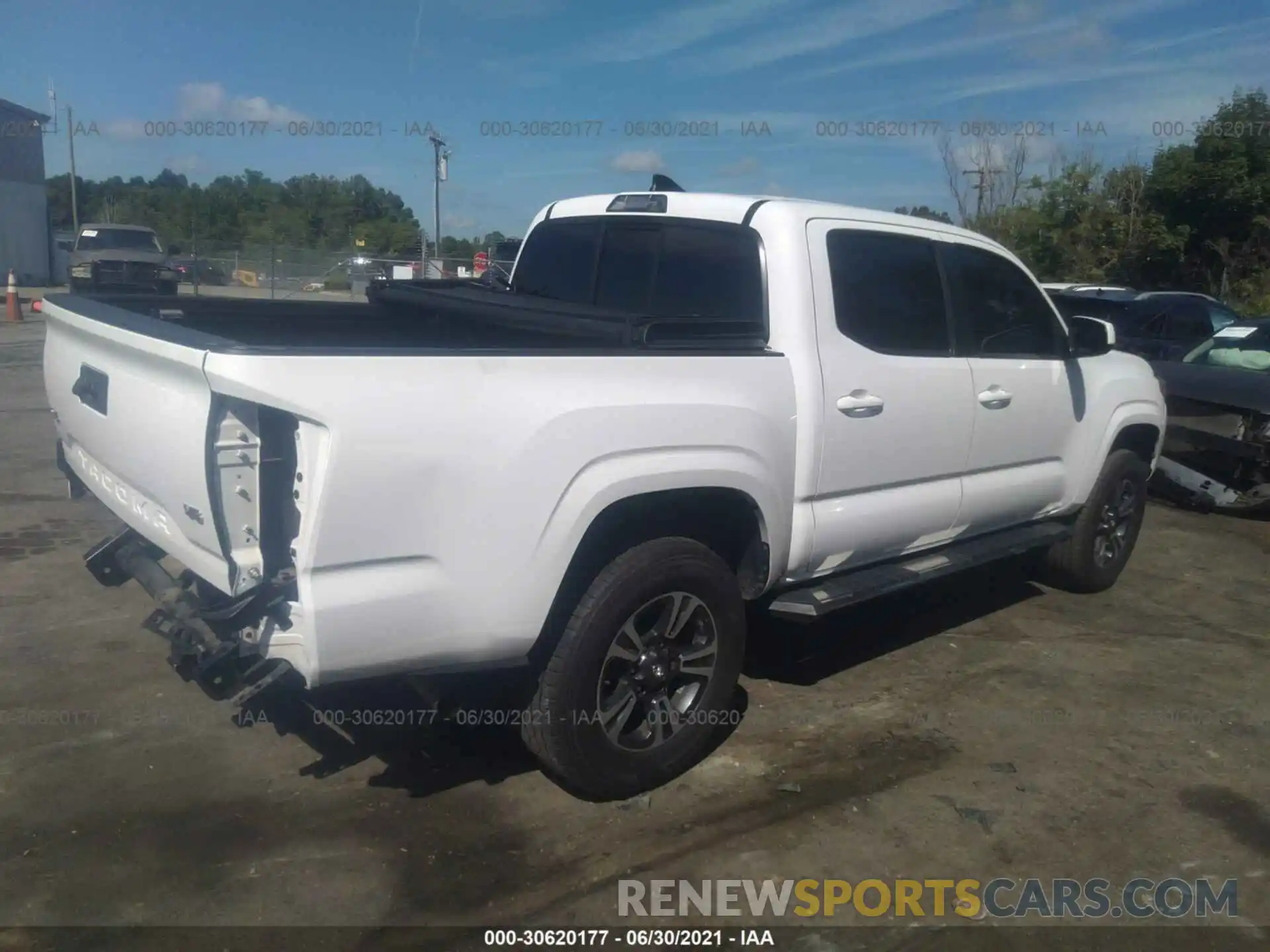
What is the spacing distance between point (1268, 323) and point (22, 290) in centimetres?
3427

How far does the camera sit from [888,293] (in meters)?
4.54

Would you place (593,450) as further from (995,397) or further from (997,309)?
(997,309)

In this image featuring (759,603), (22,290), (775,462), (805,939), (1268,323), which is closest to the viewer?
(805,939)

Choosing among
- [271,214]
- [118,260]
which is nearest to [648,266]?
[118,260]

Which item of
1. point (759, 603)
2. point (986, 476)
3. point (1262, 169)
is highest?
point (1262, 169)

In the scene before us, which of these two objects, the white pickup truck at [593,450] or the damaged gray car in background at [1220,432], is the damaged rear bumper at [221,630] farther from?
the damaged gray car in background at [1220,432]

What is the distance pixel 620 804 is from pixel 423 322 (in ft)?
7.49

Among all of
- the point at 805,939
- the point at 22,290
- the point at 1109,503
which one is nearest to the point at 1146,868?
the point at 805,939

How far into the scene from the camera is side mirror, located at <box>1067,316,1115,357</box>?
5.57 meters

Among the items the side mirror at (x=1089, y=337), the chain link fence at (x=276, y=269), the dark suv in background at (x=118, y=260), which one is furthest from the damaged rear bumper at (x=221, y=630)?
the chain link fence at (x=276, y=269)

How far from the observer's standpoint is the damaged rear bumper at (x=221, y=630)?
2887mm

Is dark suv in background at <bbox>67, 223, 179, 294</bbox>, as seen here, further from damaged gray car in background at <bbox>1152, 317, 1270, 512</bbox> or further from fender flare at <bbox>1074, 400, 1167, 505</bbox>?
fender flare at <bbox>1074, 400, 1167, 505</bbox>

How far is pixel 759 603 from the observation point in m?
4.28

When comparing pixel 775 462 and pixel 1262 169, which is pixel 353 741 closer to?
pixel 775 462
